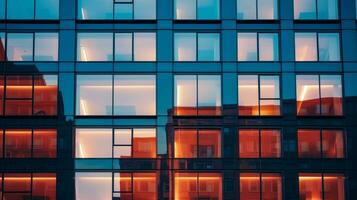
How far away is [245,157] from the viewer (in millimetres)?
38906

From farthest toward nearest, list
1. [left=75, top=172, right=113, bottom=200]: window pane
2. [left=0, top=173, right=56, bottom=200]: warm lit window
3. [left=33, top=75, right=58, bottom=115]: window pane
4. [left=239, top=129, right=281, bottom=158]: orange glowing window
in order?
[left=33, top=75, right=58, bottom=115]: window pane < [left=239, top=129, right=281, bottom=158]: orange glowing window < [left=75, top=172, right=113, bottom=200]: window pane < [left=0, top=173, right=56, bottom=200]: warm lit window

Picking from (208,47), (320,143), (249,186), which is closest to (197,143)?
(249,186)

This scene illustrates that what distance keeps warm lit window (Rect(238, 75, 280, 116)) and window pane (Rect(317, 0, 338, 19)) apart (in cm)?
500

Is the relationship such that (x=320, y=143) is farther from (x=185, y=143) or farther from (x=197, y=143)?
(x=185, y=143)

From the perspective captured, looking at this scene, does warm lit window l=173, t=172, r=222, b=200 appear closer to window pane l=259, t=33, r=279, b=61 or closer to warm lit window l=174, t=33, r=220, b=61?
warm lit window l=174, t=33, r=220, b=61

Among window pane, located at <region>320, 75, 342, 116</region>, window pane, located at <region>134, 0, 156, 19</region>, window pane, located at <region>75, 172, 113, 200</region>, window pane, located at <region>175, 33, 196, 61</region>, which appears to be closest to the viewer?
window pane, located at <region>75, 172, 113, 200</region>

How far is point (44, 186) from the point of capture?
38.5m

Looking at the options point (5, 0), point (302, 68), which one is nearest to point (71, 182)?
point (5, 0)

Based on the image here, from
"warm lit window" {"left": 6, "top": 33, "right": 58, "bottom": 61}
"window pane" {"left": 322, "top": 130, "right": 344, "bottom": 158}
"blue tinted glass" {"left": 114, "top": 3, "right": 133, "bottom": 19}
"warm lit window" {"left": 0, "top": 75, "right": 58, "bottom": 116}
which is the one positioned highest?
"blue tinted glass" {"left": 114, "top": 3, "right": 133, "bottom": 19}

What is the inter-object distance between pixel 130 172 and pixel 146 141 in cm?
206

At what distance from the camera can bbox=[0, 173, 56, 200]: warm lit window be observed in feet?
126

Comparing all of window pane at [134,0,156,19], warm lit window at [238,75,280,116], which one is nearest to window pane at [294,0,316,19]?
warm lit window at [238,75,280,116]

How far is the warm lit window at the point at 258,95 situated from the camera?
39625 mm

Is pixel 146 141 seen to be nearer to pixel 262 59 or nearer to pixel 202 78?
pixel 202 78
